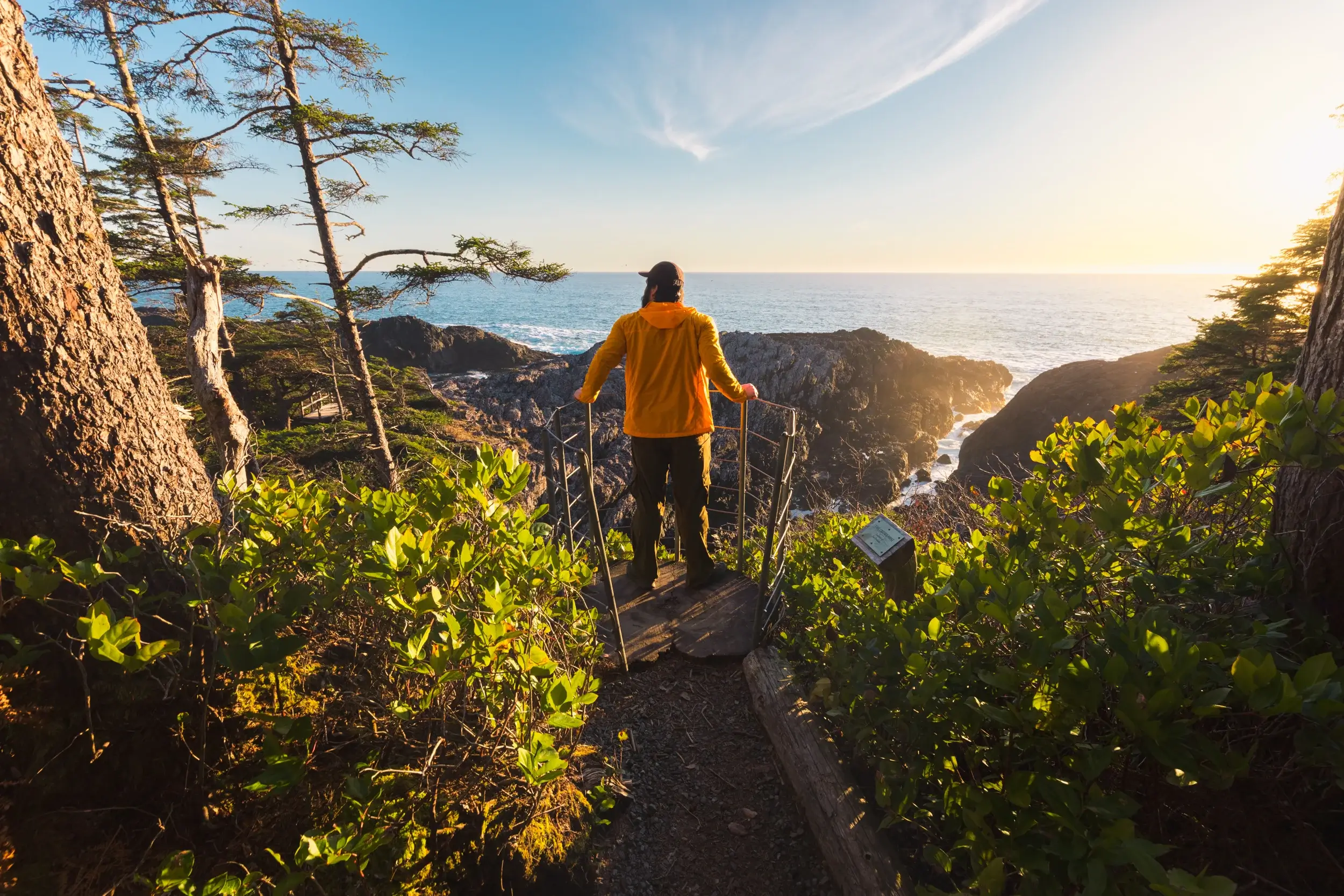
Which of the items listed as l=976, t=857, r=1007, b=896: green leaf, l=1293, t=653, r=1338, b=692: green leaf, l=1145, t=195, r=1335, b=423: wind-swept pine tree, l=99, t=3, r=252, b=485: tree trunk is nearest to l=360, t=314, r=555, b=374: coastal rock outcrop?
l=99, t=3, r=252, b=485: tree trunk

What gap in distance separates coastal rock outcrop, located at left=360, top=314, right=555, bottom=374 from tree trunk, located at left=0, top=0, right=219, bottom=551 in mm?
28549

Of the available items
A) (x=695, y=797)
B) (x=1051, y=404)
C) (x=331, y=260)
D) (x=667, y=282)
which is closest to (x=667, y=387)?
(x=667, y=282)

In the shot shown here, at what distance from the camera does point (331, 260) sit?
30.0ft

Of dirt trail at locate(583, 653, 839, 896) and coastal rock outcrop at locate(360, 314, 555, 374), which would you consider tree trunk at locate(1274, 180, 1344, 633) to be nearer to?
dirt trail at locate(583, 653, 839, 896)

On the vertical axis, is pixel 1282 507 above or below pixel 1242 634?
above

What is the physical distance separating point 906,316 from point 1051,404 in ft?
167

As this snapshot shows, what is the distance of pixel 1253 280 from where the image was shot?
10.8m

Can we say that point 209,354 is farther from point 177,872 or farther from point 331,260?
point 177,872

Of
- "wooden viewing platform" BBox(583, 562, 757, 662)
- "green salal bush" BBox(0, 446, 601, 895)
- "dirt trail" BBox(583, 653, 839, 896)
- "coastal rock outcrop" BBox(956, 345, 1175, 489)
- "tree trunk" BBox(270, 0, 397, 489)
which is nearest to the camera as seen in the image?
"green salal bush" BBox(0, 446, 601, 895)

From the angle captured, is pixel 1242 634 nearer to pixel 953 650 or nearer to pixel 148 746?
pixel 953 650

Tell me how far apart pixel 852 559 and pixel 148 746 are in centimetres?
378

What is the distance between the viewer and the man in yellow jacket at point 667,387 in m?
3.24

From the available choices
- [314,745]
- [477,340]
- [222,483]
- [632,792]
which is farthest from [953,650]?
[477,340]

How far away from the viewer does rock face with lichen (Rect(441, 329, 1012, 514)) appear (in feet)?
63.2
